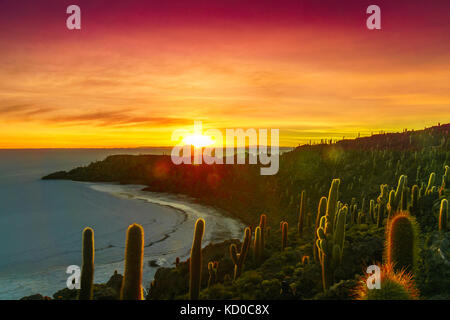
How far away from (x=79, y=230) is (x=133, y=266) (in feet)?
104

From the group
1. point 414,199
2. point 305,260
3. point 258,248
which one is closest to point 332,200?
point 305,260

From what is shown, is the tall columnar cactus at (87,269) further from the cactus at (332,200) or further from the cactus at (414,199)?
the cactus at (414,199)

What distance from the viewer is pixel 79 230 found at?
3497cm

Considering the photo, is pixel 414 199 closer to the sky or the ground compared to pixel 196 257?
closer to the sky

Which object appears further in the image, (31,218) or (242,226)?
(31,218)

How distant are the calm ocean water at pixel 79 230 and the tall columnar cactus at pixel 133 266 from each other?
1325cm

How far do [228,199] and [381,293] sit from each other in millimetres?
38984

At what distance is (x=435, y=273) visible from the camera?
28.9 ft

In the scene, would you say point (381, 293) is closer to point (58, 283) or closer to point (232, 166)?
point (58, 283)

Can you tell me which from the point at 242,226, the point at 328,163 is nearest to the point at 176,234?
the point at 242,226

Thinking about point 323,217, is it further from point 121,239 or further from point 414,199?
point 121,239

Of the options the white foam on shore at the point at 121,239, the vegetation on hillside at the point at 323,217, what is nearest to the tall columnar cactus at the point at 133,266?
the vegetation on hillside at the point at 323,217

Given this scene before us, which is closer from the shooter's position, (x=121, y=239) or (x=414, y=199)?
(x=414, y=199)
